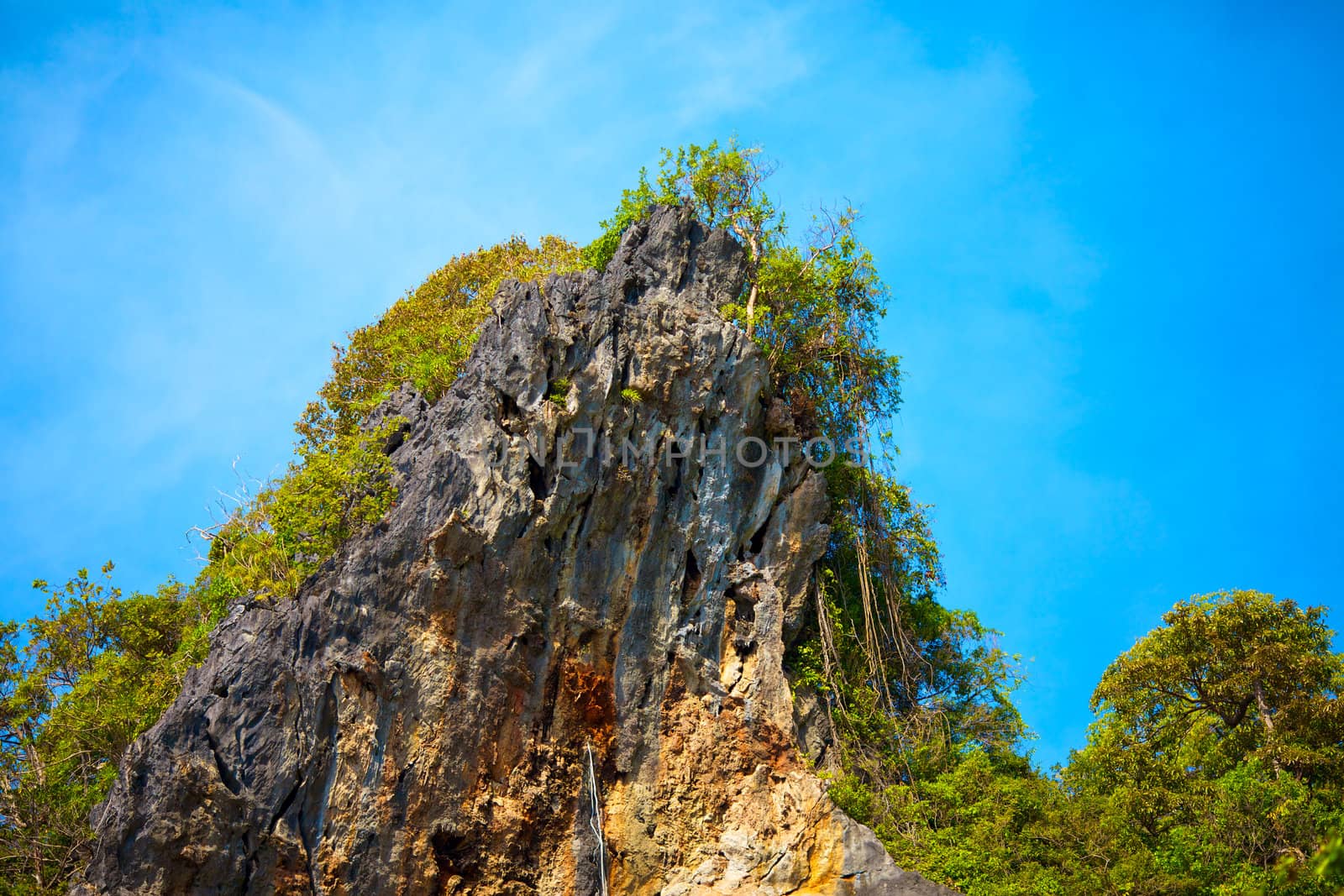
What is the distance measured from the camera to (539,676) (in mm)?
14922

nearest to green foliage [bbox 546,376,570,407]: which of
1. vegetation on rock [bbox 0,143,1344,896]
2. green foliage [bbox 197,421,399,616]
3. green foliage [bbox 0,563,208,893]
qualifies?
vegetation on rock [bbox 0,143,1344,896]

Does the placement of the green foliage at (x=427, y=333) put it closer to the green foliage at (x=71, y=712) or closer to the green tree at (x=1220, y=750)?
the green foliage at (x=71, y=712)

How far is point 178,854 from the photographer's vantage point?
13.0 meters

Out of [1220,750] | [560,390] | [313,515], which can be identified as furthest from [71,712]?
[1220,750]

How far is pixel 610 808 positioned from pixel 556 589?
327 cm

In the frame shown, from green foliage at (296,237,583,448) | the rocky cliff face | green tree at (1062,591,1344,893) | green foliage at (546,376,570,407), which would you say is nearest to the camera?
the rocky cliff face

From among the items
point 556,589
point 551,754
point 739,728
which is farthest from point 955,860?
point 556,589

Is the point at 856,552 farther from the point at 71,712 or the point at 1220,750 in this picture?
the point at 71,712

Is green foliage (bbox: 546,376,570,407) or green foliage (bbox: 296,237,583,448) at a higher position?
green foliage (bbox: 296,237,583,448)

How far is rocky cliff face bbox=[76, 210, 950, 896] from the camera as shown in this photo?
A: 13.4m

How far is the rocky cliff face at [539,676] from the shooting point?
13.4 m

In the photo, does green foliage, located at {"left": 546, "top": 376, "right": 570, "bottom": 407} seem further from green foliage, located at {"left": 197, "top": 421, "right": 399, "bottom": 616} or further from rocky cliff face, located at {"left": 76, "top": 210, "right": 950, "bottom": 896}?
green foliage, located at {"left": 197, "top": 421, "right": 399, "bottom": 616}

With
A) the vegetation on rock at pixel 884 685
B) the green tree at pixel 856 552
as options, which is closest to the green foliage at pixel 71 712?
the vegetation on rock at pixel 884 685

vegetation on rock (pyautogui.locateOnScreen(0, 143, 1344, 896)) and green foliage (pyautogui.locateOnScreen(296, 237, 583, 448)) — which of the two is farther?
green foliage (pyautogui.locateOnScreen(296, 237, 583, 448))
